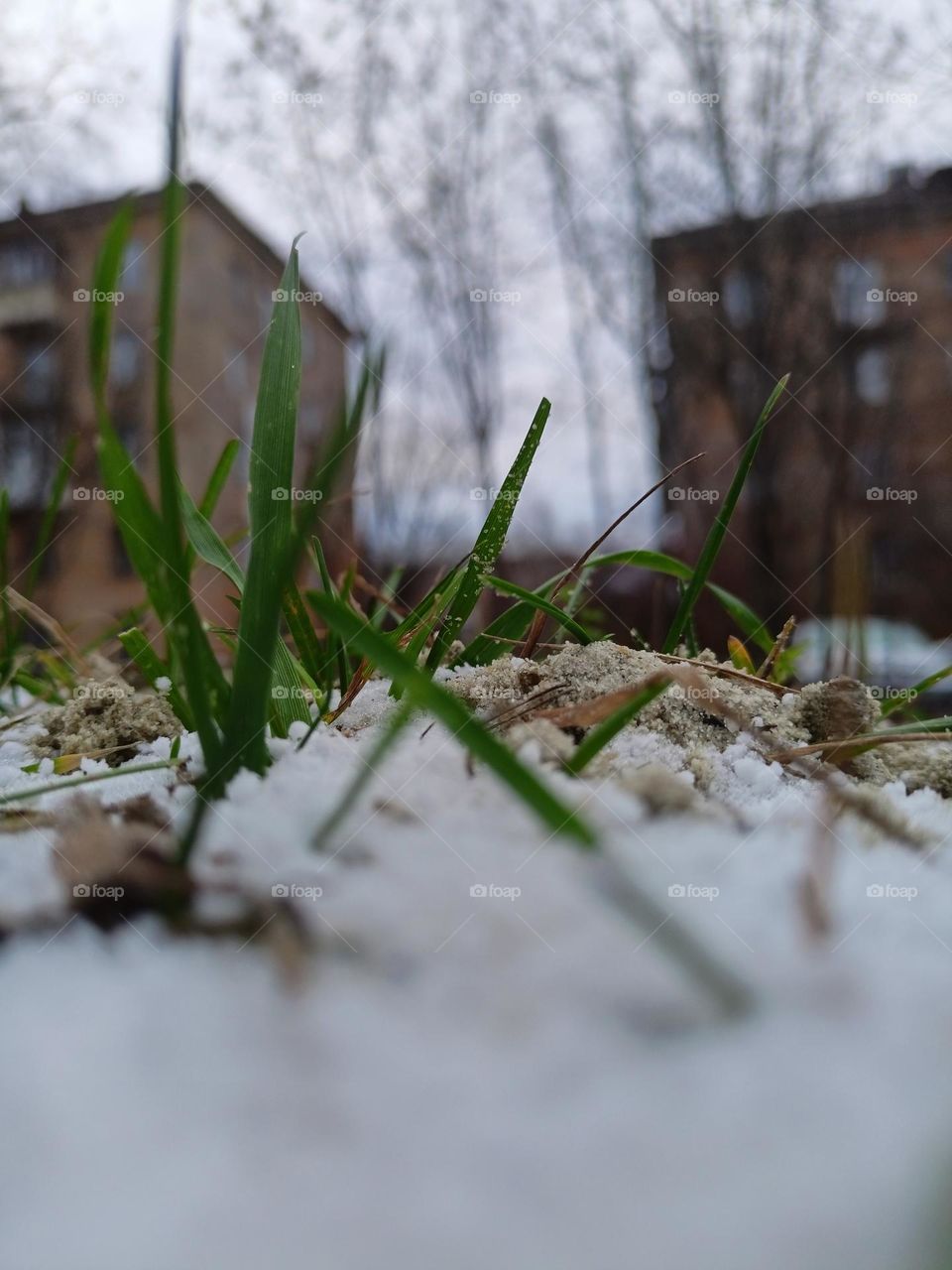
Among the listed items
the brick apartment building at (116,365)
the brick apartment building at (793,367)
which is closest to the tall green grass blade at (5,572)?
the brick apartment building at (793,367)

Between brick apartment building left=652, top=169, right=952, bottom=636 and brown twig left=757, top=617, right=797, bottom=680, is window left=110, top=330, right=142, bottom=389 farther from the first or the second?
brown twig left=757, top=617, right=797, bottom=680

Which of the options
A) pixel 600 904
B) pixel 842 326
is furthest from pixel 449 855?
pixel 842 326

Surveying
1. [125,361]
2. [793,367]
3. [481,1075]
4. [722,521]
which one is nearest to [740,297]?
[793,367]

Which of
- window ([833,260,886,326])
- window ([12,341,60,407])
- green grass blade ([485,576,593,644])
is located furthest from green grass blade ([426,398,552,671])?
window ([12,341,60,407])

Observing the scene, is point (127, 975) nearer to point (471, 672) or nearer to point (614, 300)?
point (471, 672)

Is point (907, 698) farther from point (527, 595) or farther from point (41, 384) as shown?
point (41, 384)

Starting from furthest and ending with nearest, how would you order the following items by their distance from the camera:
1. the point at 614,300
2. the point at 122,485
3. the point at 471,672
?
the point at 614,300
the point at 471,672
the point at 122,485
